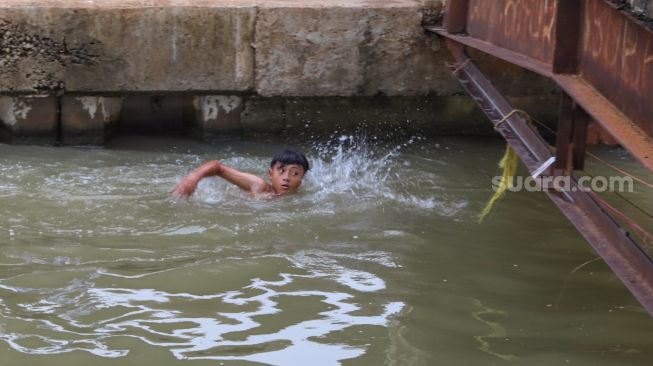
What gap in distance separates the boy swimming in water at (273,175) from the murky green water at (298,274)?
0.10 m

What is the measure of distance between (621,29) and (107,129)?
4.87 m

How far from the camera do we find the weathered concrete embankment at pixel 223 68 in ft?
24.7

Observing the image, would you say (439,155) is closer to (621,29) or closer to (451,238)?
(451,238)

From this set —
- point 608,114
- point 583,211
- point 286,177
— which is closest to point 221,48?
point 286,177

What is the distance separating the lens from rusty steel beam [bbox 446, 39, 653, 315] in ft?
12.1

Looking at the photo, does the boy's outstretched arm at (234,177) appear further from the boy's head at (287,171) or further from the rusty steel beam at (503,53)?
the rusty steel beam at (503,53)

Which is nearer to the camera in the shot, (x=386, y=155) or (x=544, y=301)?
(x=544, y=301)

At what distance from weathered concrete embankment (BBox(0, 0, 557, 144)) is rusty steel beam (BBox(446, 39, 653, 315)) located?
1747mm

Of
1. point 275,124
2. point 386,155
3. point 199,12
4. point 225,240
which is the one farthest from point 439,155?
point 225,240

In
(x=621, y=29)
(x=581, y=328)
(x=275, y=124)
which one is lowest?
(x=581, y=328)

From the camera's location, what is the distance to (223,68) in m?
7.75

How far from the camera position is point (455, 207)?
6492 millimetres

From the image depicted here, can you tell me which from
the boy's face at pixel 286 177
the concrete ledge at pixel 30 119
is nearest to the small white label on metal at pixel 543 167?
the boy's face at pixel 286 177

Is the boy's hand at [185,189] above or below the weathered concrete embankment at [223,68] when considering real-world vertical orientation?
below
